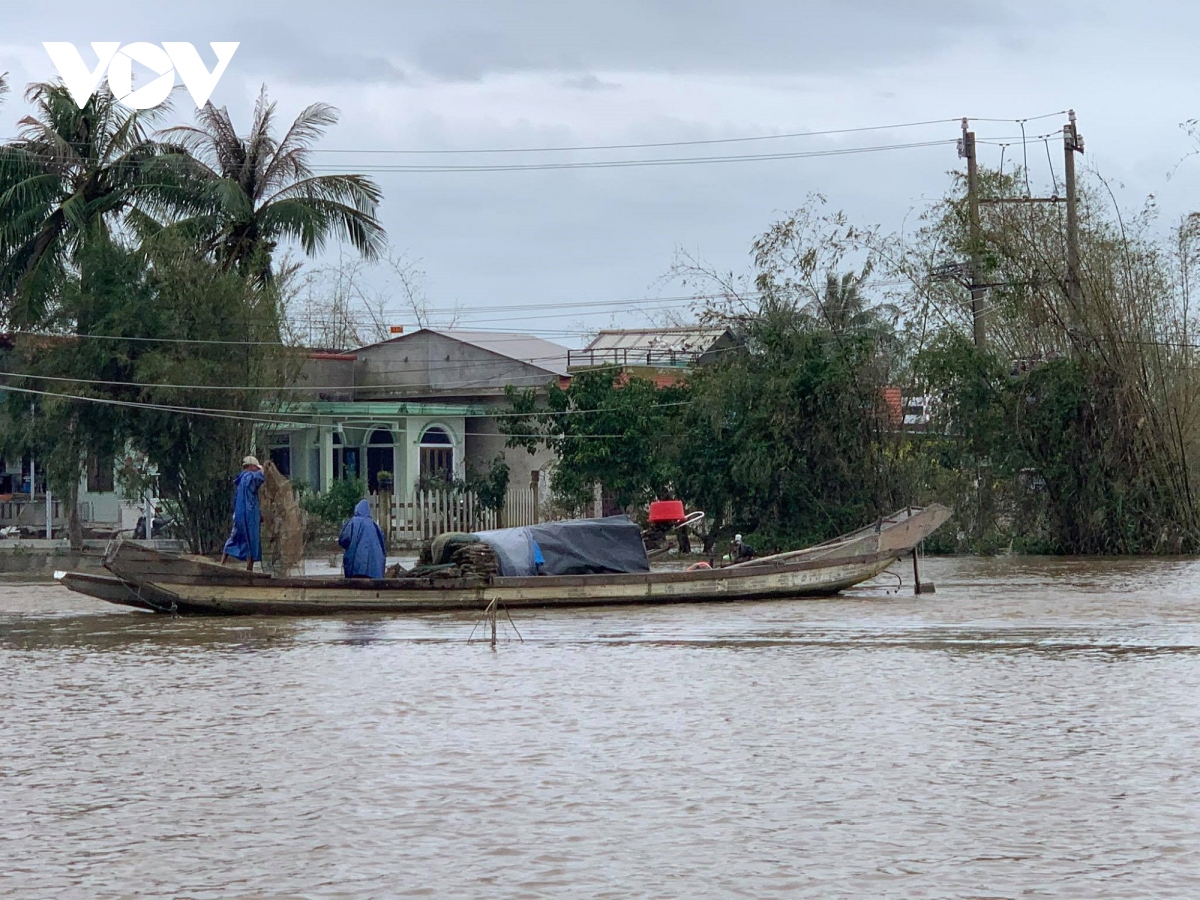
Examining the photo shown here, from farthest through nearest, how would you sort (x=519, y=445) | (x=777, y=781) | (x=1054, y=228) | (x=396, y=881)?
1. (x=519, y=445)
2. (x=1054, y=228)
3. (x=777, y=781)
4. (x=396, y=881)

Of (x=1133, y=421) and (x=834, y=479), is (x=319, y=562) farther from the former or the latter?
(x=1133, y=421)

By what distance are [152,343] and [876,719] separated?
77.8 ft

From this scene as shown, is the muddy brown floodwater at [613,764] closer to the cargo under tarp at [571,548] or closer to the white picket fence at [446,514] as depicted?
the cargo under tarp at [571,548]

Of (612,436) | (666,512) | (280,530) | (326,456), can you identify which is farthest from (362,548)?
(326,456)

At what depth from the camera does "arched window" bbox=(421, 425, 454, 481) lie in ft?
128

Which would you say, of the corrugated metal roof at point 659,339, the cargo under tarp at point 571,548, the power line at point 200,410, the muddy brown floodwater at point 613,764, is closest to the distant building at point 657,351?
the corrugated metal roof at point 659,339

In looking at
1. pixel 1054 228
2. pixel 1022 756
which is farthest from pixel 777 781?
pixel 1054 228

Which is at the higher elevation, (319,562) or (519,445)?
(519,445)

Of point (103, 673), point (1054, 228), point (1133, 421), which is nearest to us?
point (103, 673)

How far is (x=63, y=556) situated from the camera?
33281mm

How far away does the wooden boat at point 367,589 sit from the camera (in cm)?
1956

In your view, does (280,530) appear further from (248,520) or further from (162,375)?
(162,375)

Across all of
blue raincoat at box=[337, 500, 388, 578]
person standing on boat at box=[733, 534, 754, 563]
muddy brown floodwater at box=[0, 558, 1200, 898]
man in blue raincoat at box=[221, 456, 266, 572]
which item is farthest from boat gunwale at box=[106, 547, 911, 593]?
person standing on boat at box=[733, 534, 754, 563]

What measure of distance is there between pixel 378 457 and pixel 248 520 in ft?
64.1
